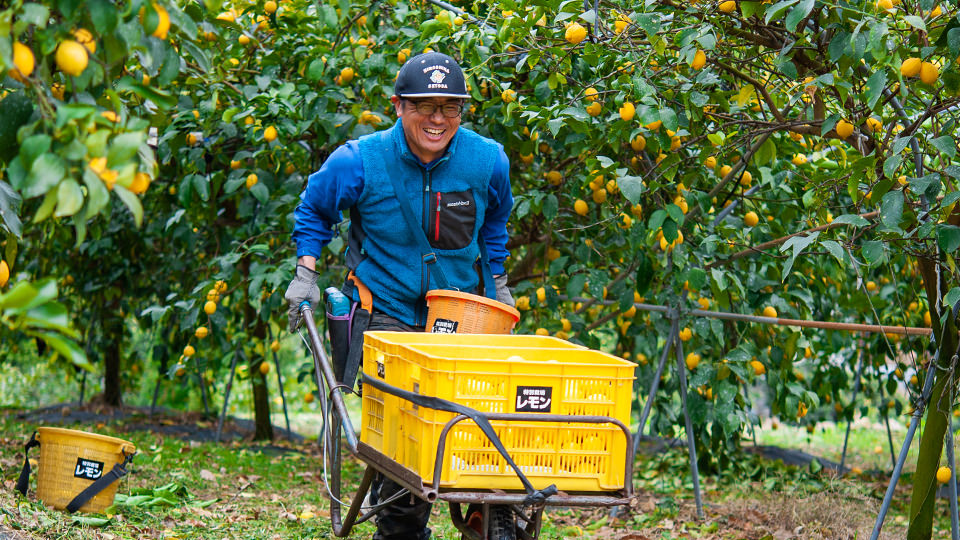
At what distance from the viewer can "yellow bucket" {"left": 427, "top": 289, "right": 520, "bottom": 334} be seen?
307 centimetres

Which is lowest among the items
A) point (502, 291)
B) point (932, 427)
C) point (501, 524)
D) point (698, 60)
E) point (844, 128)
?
point (501, 524)

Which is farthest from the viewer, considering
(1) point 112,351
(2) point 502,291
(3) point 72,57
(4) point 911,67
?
(1) point 112,351

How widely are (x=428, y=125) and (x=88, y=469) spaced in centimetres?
200

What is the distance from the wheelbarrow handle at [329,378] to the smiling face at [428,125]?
0.64 metres

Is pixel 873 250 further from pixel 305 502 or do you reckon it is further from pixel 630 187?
pixel 305 502

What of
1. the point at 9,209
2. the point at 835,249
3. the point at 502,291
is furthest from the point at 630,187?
the point at 9,209

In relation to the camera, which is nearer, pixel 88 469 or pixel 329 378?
pixel 329 378

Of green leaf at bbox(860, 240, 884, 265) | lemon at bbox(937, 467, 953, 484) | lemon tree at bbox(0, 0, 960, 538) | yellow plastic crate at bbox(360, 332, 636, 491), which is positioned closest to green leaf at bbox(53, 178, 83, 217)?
lemon tree at bbox(0, 0, 960, 538)

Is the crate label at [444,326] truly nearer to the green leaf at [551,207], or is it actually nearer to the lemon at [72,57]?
the green leaf at [551,207]

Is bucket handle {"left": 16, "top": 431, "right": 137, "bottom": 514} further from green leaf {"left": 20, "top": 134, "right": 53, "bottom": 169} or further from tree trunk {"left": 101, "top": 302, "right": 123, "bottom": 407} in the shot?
tree trunk {"left": 101, "top": 302, "right": 123, "bottom": 407}

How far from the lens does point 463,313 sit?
10.1ft

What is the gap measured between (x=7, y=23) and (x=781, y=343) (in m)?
3.87

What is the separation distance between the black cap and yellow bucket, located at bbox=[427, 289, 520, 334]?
61 cm

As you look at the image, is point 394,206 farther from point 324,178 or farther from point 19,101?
point 19,101
